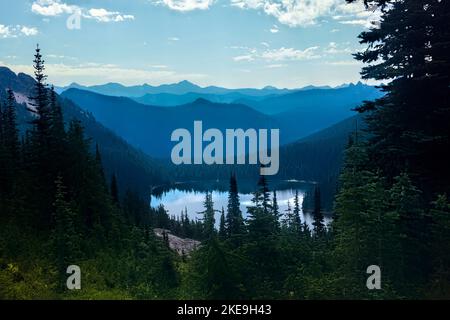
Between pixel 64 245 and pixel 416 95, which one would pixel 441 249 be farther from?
pixel 64 245

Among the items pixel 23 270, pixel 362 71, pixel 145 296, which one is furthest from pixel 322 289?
pixel 23 270

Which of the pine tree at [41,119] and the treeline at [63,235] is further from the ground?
the pine tree at [41,119]

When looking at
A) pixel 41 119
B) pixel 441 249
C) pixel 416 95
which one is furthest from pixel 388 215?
pixel 41 119

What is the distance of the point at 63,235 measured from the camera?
18.3 metres

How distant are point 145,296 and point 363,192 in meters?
8.36

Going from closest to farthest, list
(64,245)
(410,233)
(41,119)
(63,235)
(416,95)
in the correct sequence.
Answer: (410,233), (416,95), (64,245), (63,235), (41,119)

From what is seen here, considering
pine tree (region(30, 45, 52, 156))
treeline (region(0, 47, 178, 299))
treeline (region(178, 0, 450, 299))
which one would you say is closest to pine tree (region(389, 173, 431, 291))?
treeline (region(178, 0, 450, 299))

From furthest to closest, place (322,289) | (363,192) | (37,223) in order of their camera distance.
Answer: (37,223) → (363,192) → (322,289)

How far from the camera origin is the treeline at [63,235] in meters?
15.3

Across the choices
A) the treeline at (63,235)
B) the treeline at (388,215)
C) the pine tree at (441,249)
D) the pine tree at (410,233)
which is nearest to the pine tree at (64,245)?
the treeline at (63,235)

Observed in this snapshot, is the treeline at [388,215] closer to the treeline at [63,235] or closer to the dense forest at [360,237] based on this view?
the dense forest at [360,237]
